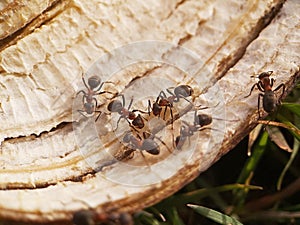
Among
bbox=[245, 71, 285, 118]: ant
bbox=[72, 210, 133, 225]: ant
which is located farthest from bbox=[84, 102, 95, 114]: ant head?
bbox=[245, 71, 285, 118]: ant

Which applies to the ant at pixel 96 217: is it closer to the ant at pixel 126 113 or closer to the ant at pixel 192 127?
the ant at pixel 192 127

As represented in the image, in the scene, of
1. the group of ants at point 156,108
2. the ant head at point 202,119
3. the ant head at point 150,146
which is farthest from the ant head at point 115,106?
the ant head at point 202,119

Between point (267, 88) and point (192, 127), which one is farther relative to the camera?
point (267, 88)

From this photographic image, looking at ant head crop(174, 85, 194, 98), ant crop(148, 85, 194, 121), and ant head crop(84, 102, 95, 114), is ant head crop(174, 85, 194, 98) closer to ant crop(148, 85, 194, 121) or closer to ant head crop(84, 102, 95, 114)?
ant crop(148, 85, 194, 121)

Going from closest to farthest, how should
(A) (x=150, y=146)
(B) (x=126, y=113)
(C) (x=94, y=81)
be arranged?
(A) (x=150, y=146) < (B) (x=126, y=113) < (C) (x=94, y=81)

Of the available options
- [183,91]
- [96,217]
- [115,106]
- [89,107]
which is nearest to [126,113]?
[115,106]

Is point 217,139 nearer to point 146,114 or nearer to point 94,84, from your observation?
point 146,114

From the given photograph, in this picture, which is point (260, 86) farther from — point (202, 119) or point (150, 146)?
point (150, 146)
